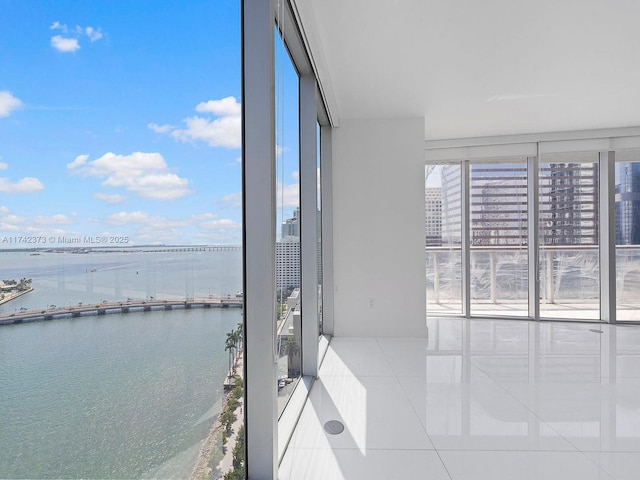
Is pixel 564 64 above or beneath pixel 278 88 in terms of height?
above

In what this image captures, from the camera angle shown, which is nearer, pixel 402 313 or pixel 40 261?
pixel 40 261

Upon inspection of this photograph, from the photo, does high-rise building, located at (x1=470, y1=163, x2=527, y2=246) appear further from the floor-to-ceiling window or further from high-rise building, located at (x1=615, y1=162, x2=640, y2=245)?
high-rise building, located at (x1=615, y1=162, x2=640, y2=245)

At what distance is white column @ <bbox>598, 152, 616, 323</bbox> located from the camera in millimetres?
4742

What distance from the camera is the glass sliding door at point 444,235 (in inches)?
203

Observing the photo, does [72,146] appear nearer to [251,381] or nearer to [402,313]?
[251,381]

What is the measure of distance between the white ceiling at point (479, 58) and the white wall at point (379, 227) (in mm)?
293

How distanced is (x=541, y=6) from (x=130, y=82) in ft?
8.65

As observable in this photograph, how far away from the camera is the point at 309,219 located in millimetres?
2803

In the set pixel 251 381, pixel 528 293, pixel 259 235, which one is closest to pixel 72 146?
pixel 259 235

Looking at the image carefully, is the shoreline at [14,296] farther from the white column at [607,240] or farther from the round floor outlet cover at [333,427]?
the white column at [607,240]

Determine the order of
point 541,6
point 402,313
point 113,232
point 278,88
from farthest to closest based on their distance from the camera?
point 402,313
point 541,6
point 278,88
point 113,232

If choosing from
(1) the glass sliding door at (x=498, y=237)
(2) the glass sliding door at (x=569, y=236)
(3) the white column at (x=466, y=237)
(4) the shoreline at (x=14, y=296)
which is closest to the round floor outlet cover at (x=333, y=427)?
(4) the shoreline at (x=14, y=296)

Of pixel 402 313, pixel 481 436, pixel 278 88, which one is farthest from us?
pixel 402 313

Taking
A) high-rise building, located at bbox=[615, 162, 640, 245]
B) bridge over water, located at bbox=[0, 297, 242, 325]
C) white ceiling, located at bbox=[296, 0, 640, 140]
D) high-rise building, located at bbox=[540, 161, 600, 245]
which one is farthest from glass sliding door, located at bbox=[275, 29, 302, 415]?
high-rise building, located at bbox=[615, 162, 640, 245]
